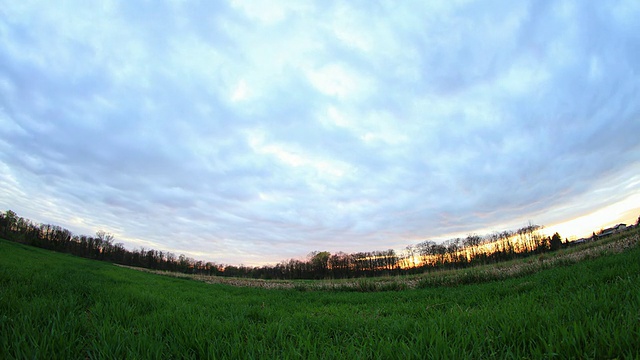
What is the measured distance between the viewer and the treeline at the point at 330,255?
8071 centimetres

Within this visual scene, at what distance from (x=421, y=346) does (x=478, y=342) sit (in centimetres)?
59

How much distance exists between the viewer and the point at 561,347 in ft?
6.12

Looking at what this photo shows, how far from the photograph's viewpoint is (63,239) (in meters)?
110

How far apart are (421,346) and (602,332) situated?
1353 millimetres

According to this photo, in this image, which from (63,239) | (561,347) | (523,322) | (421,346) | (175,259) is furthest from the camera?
(175,259)

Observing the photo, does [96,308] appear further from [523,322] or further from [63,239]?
[63,239]

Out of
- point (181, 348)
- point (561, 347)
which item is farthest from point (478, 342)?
point (181, 348)

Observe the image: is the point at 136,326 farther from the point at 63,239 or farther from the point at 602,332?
the point at 63,239

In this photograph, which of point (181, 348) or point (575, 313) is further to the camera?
point (575, 313)

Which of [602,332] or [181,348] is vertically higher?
[602,332]

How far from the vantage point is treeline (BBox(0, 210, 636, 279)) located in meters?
80.7

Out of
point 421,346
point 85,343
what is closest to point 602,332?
point 421,346

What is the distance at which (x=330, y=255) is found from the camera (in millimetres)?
115500

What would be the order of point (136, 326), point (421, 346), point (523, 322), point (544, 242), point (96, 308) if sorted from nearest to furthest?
point (421, 346), point (523, 322), point (136, 326), point (96, 308), point (544, 242)
